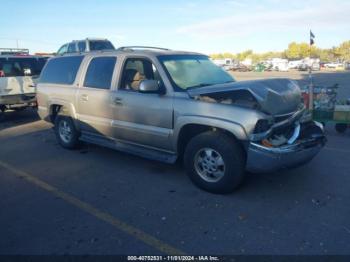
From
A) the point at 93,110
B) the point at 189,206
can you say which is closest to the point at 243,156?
the point at 189,206

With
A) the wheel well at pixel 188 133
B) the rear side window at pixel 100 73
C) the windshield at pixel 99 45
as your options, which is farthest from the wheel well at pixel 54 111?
the windshield at pixel 99 45

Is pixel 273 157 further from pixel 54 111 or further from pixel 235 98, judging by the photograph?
pixel 54 111

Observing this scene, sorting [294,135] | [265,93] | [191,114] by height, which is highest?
[265,93]

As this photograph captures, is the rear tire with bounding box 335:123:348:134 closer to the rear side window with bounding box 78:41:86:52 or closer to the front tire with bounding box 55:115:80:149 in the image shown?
the front tire with bounding box 55:115:80:149

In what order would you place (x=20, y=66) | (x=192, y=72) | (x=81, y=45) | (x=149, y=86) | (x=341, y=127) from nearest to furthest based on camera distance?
(x=149, y=86), (x=192, y=72), (x=341, y=127), (x=20, y=66), (x=81, y=45)

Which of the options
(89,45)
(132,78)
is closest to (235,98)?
(132,78)

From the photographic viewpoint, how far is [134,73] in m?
5.55

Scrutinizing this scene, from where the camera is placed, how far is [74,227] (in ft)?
12.4

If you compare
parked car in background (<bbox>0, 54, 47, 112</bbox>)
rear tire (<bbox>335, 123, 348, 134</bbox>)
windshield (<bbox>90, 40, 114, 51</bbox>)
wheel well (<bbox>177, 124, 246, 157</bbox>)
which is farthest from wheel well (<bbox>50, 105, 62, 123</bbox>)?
windshield (<bbox>90, 40, 114, 51</bbox>)

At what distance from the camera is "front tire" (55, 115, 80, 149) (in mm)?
6723

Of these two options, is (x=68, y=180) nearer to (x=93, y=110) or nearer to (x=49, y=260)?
(x=93, y=110)

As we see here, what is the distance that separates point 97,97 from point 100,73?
0.44 meters

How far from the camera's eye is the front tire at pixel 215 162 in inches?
169

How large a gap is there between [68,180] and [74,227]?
1598 millimetres
